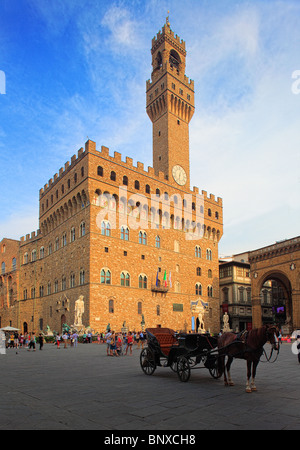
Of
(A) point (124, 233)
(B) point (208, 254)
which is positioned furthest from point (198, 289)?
(A) point (124, 233)

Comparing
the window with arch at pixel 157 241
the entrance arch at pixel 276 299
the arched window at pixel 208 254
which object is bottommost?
the entrance arch at pixel 276 299

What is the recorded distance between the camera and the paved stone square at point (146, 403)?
18.5ft

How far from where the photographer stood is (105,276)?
115 ft

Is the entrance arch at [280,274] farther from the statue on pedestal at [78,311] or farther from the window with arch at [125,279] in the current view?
the statue on pedestal at [78,311]

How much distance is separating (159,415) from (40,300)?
40684mm

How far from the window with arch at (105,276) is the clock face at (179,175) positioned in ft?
50.4

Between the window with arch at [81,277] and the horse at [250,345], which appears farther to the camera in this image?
the window with arch at [81,277]

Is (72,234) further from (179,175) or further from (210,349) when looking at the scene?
(210,349)

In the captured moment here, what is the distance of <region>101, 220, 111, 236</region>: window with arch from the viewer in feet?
117

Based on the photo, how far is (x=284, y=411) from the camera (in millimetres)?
6383

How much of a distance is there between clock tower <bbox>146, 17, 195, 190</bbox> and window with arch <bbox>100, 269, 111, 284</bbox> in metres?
14.6

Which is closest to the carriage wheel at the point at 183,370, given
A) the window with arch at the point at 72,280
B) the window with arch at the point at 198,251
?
the window with arch at the point at 72,280
